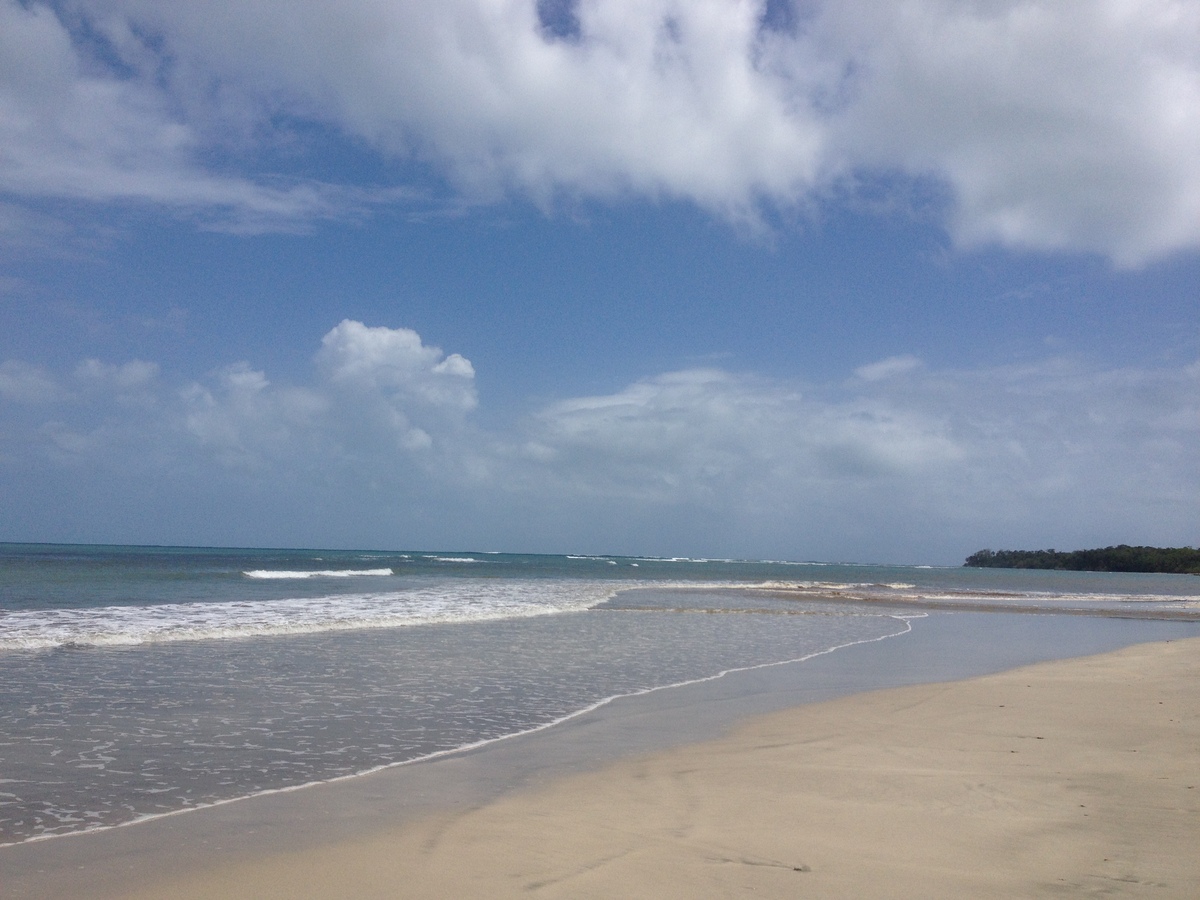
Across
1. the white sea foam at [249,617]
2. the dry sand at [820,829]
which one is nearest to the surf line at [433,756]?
the dry sand at [820,829]

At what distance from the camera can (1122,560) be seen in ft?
438

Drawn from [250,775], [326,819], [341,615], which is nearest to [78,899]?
[326,819]

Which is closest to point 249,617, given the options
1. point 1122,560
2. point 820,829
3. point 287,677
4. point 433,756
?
point 287,677

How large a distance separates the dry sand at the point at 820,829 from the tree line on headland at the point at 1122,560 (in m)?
134

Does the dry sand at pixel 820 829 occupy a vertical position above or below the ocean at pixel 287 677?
above

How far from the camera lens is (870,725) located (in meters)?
9.36

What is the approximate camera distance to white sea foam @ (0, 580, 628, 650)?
54.1 ft

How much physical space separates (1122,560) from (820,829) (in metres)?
154

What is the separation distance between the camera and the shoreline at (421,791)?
4934 mm

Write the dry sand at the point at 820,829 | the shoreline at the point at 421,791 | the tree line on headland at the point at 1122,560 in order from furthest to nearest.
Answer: the tree line on headland at the point at 1122,560 → the shoreline at the point at 421,791 → the dry sand at the point at 820,829

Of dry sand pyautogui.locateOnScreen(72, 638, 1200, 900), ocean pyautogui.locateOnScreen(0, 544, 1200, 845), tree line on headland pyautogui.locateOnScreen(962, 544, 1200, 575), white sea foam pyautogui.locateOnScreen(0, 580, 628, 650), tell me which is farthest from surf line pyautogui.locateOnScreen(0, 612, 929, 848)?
tree line on headland pyautogui.locateOnScreen(962, 544, 1200, 575)

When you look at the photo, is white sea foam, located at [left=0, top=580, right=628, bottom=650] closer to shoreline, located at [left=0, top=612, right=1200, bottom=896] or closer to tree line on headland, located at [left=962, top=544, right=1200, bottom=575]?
shoreline, located at [left=0, top=612, right=1200, bottom=896]

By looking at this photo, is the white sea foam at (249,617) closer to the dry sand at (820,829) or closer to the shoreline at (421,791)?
the shoreline at (421,791)

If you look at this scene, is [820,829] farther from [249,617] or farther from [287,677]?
[249,617]
